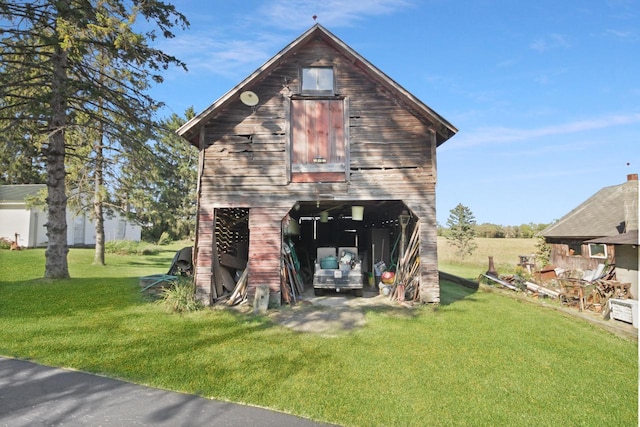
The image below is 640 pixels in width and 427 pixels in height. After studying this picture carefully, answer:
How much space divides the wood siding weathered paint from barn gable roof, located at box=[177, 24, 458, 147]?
0.60 ft

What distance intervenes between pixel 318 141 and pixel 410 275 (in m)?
5.21

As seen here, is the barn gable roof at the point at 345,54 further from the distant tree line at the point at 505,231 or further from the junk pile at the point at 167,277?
the distant tree line at the point at 505,231

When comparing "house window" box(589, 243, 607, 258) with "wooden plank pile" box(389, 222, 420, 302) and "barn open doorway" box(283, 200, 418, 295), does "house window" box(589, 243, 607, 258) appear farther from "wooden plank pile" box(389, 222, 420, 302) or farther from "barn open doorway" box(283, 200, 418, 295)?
"wooden plank pile" box(389, 222, 420, 302)

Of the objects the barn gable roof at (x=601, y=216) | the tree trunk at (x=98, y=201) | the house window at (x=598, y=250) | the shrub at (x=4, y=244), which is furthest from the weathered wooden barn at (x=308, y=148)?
the shrub at (x=4, y=244)

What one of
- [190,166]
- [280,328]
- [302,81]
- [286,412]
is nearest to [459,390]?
[286,412]

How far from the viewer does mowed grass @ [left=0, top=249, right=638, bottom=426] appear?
5.13 m

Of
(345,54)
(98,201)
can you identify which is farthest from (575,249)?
(98,201)

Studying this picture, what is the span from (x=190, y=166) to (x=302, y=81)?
3668cm

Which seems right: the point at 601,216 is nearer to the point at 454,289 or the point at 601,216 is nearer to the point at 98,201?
the point at 454,289

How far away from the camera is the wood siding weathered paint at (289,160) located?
11422mm

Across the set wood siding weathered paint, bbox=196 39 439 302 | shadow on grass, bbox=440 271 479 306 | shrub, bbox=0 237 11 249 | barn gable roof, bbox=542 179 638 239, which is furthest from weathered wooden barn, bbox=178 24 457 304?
shrub, bbox=0 237 11 249

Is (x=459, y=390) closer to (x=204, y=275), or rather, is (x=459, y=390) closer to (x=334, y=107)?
(x=204, y=275)

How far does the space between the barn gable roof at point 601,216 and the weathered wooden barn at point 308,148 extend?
10.4 meters

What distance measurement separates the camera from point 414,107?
11594 millimetres
